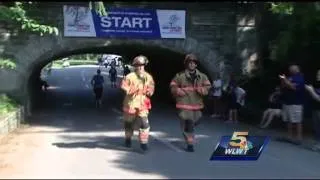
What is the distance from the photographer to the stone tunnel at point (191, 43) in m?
22.8

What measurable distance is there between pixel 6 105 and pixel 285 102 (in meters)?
8.91

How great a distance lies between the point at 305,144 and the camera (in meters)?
14.5

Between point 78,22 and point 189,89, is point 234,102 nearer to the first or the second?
point 78,22

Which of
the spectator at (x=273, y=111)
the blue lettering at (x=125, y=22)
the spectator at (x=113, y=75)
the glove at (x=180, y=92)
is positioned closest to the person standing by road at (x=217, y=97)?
the blue lettering at (x=125, y=22)

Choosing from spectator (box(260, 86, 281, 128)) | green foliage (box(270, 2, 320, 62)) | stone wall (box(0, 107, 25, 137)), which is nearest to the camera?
stone wall (box(0, 107, 25, 137))

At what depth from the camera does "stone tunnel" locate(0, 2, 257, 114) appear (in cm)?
2280

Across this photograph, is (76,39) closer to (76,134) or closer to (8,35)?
(8,35)

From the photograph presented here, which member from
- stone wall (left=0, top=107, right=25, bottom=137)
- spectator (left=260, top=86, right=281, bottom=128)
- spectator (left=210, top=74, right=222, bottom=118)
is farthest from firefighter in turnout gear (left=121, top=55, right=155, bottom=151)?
spectator (left=210, top=74, right=222, bottom=118)

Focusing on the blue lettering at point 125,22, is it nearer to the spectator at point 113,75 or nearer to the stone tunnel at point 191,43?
the stone tunnel at point 191,43

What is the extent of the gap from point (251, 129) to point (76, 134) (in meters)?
4.92

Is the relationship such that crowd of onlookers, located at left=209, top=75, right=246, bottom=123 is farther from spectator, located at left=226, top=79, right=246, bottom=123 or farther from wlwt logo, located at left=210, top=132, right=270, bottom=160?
wlwt logo, located at left=210, top=132, right=270, bottom=160

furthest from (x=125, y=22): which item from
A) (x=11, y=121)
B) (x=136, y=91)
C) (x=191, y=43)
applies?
(x=136, y=91)

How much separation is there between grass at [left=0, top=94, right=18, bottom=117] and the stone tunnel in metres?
1.05

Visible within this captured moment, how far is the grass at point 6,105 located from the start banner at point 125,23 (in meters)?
3.06
